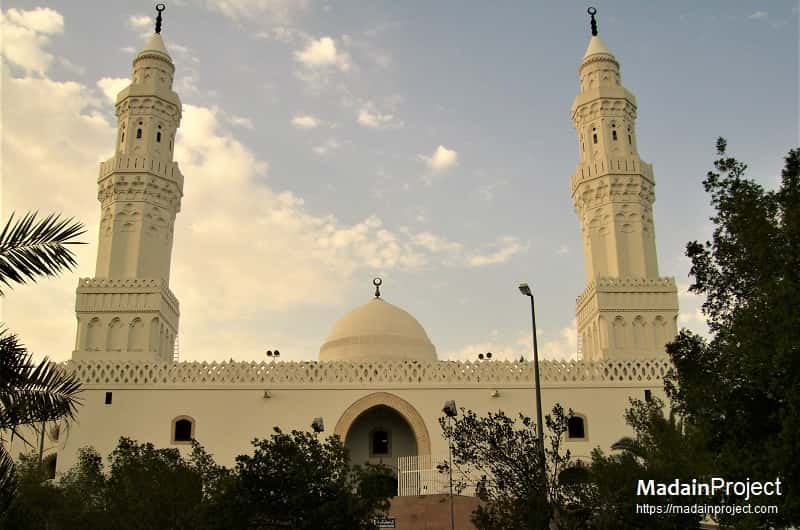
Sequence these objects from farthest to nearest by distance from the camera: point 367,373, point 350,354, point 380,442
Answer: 1. point 350,354
2. point 380,442
3. point 367,373

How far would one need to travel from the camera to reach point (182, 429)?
26250 millimetres

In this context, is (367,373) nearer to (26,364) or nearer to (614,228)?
(614,228)

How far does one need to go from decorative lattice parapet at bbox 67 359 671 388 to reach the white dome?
3.15 m

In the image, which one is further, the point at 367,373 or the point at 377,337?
the point at 377,337

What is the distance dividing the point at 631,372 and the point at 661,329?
7.36 feet

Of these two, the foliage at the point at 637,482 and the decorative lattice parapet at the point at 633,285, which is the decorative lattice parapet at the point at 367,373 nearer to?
the decorative lattice parapet at the point at 633,285

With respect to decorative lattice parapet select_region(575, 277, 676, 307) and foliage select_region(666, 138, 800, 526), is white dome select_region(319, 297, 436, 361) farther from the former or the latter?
foliage select_region(666, 138, 800, 526)

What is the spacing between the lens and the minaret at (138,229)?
27.6 m

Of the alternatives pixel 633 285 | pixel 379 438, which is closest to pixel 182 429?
pixel 379 438

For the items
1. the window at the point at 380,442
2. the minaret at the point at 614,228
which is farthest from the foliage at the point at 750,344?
the window at the point at 380,442

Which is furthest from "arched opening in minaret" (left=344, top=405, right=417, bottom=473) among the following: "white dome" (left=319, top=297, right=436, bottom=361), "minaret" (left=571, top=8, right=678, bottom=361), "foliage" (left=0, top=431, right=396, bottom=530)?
"foliage" (left=0, top=431, right=396, bottom=530)

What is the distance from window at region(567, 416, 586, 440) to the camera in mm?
26156

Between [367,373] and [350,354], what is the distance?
3669mm

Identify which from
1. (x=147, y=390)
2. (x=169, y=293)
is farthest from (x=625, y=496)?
(x=169, y=293)
